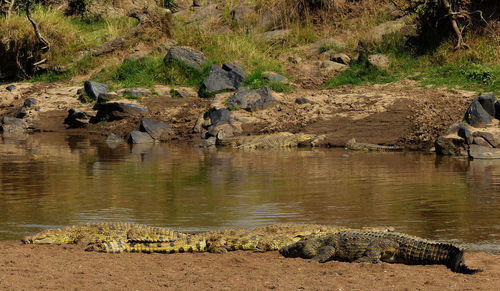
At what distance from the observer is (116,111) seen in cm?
1969

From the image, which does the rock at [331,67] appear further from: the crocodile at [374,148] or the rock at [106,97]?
the rock at [106,97]

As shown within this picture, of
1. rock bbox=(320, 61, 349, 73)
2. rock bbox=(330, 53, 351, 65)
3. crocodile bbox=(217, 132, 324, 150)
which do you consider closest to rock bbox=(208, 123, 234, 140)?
crocodile bbox=(217, 132, 324, 150)

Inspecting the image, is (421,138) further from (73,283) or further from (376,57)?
(73,283)

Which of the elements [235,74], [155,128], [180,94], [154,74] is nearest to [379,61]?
[235,74]

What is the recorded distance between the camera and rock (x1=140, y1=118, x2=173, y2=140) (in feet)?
60.1

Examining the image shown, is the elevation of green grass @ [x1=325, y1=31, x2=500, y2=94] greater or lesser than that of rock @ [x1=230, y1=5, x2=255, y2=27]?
lesser

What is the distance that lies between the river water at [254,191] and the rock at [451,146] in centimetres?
28

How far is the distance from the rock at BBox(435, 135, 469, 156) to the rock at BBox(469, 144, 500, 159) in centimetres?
24

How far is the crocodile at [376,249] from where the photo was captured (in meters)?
5.93

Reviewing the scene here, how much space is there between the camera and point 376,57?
19.4 meters

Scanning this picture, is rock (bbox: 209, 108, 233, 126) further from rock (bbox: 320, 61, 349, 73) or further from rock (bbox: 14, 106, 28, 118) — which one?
rock (bbox: 14, 106, 28, 118)

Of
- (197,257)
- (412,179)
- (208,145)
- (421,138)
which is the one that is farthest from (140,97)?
(197,257)

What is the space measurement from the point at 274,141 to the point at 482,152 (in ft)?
16.3

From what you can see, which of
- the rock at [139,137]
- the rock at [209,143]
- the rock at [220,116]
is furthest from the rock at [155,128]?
the rock at [209,143]
